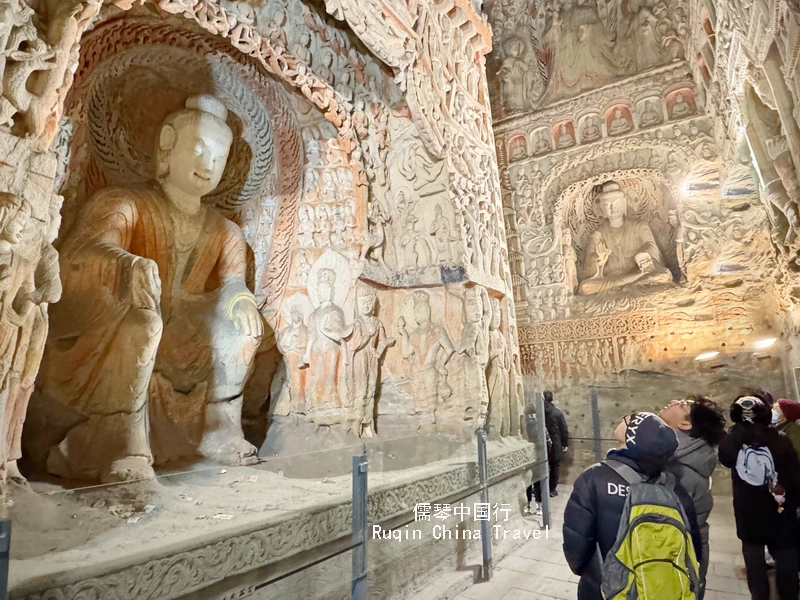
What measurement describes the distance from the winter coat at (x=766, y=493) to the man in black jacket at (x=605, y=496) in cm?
130

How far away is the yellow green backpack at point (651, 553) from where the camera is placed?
5.25ft

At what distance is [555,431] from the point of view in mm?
5938

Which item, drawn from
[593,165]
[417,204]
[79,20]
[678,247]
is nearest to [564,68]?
[593,165]

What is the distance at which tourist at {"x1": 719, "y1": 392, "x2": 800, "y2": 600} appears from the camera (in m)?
2.85

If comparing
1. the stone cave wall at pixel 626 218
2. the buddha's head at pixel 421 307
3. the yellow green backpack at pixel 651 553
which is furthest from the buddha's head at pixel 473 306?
the stone cave wall at pixel 626 218

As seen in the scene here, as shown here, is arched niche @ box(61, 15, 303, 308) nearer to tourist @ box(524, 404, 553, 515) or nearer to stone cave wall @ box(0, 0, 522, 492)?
stone cave wall @ box(0, 0, 522, 492)

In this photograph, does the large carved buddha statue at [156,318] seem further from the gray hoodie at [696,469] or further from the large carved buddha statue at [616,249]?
the large carved buddha statue at [616,249]

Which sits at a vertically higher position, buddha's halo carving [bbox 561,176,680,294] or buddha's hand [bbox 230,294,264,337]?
buddha's halo carving [bbox 561,176,680,294]

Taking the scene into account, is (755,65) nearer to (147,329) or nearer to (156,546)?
(147,329)

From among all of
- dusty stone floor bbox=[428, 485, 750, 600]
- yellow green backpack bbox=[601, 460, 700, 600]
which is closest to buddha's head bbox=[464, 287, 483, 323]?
dusty stone floor bbox=[428, 485, 750, 600]

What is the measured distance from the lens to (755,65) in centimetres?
418

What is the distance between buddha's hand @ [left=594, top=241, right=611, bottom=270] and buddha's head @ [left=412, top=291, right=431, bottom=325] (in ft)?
17.0

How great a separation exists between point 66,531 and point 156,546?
1.18ft

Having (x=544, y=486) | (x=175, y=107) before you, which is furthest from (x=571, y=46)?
(x=544, y=486)
